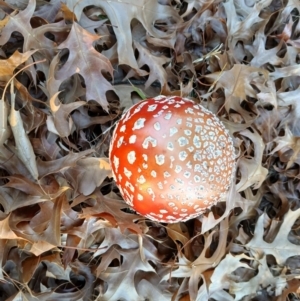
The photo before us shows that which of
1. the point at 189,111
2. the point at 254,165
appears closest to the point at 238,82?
the point at 254,165

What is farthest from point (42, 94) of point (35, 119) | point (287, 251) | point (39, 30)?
point (287, 251)

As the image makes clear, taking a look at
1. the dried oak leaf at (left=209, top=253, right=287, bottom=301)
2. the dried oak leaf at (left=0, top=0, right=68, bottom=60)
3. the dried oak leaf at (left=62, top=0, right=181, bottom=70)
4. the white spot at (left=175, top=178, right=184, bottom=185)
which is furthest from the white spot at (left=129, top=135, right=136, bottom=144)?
the dried oak leaf at (left=209, top=253, right=287, bottom=301)

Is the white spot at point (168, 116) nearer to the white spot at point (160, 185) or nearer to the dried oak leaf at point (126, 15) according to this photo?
the white spot at point (160, 185)

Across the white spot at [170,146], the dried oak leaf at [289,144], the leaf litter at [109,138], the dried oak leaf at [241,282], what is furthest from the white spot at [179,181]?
the dried oak leaf at [289,144]

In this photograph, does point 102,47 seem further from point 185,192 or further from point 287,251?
point 287,251

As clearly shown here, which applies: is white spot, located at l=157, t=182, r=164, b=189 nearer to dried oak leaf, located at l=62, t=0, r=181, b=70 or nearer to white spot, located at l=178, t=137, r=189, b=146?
white spot, located at l=178, t=137, r=189, b=146

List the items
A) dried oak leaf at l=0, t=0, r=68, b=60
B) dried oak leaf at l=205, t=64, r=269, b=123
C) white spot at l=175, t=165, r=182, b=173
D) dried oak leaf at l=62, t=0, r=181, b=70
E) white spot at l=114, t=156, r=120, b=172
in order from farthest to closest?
dried oak leaf at l=205, t=64, r=269, b=123 → dried oak leaf at l=62, t=0, r=181, b=70 → dried oak leaf at l=0, t=0, r=68, b=60 → white spot at l=114, t=156, r=120, b=172 → white spot at l=175, t=165, r=182, b=173
